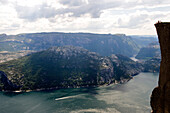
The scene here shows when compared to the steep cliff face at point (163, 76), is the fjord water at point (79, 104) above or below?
below

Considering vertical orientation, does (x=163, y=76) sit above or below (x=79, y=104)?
above

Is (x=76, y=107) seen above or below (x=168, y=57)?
below

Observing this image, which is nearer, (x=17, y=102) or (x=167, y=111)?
(x=167, y=111)

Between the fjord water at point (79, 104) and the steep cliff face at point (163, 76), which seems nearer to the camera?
the steep cliff face at point (163, 76)

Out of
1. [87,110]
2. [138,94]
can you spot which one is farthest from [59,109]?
[138,94]

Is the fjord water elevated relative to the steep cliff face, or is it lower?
lower

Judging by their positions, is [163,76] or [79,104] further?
[79,104]

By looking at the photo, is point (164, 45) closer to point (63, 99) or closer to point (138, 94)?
point (63, 99)

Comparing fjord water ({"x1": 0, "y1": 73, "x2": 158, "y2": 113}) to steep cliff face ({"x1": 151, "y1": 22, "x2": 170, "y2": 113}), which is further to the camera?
fjord water ({"x1": 0, "y1": 73, "x2": 158, "y2": 113})
